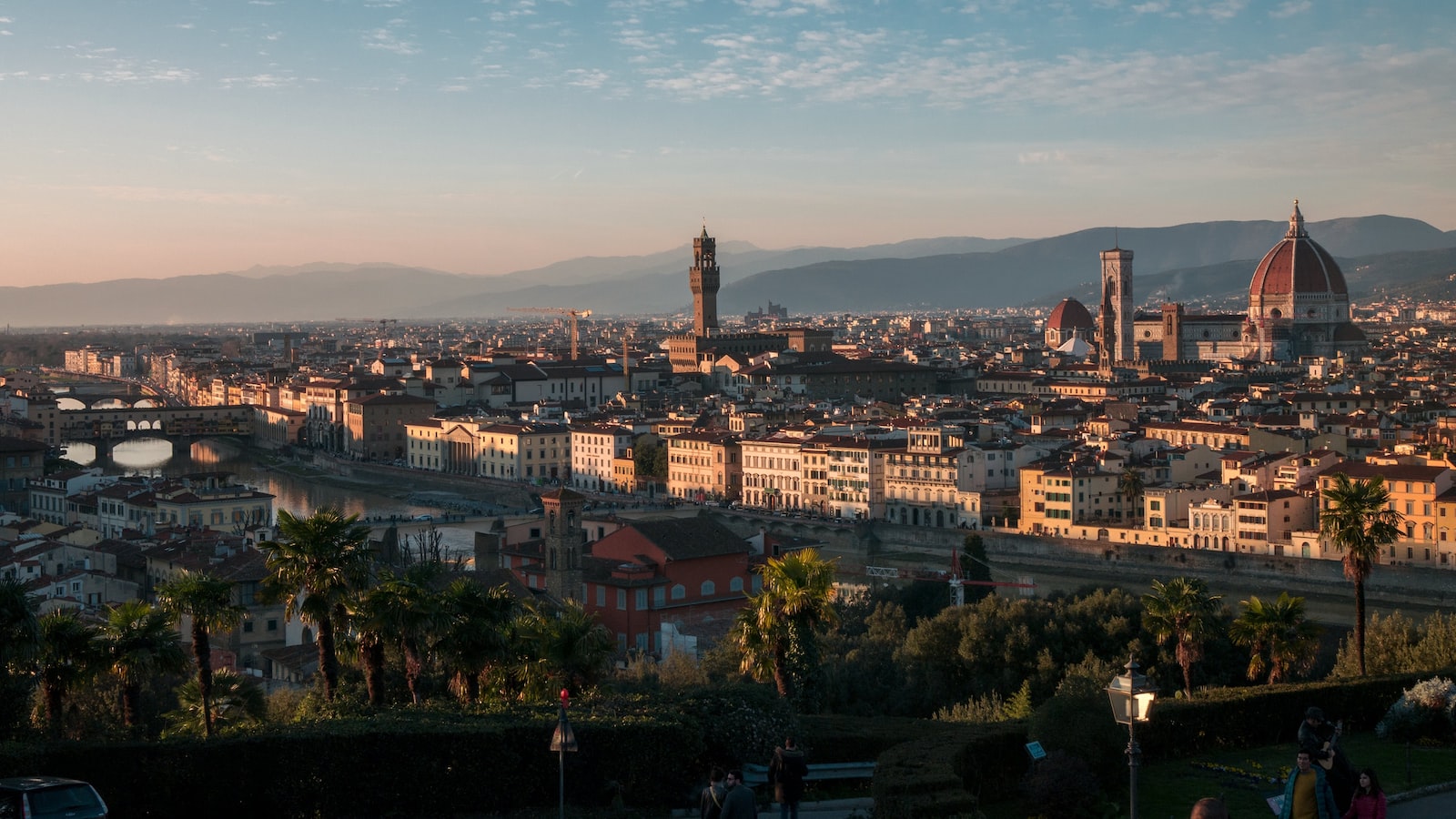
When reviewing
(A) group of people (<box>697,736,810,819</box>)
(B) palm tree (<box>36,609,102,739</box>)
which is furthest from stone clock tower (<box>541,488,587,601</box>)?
(A) group of people (<box>697,736,810,819</box>)

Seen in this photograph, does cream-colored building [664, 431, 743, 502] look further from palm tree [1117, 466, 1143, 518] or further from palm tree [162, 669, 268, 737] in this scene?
→ palm tree [162, 669, 268, 737]

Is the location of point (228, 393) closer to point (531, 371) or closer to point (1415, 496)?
point (531, 371)

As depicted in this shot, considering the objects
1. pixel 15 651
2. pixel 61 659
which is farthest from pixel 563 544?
pixel 15 651

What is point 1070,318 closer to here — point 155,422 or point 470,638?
point 155,422

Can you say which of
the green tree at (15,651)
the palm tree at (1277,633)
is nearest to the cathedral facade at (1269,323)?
the palm tree at (1277,633)

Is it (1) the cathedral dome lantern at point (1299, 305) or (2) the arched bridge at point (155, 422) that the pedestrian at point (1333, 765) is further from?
(1) the cathedral dome lantern at point (1299, 305)

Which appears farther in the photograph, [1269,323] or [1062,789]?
[1269,323]
